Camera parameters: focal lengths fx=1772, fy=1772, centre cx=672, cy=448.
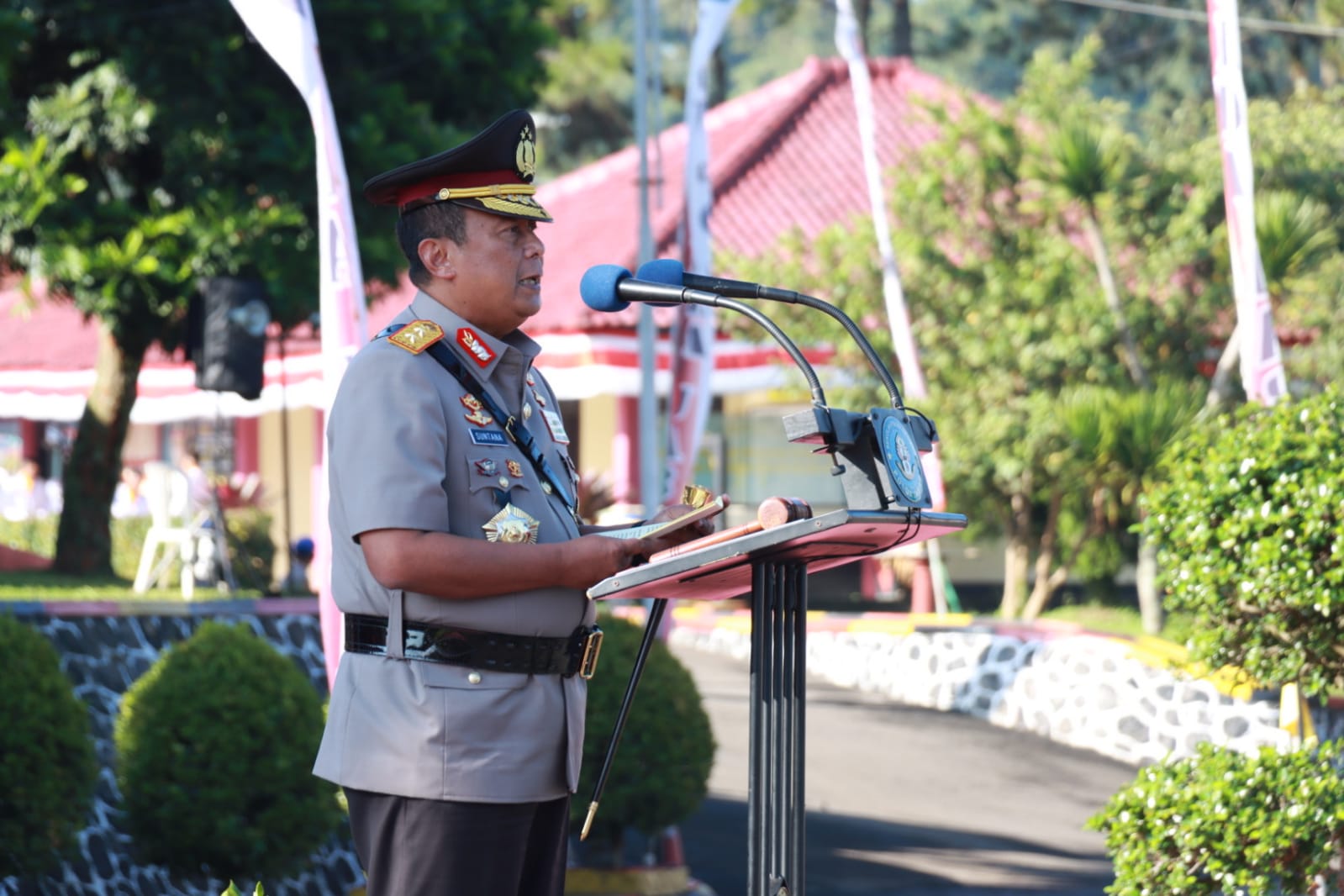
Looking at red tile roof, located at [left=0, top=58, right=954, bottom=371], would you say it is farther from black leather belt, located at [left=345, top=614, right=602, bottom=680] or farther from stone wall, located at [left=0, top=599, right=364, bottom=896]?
black leather belt, located at [left=345, top=614, right=602, bottom=680]

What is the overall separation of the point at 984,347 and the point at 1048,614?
445 centimetres

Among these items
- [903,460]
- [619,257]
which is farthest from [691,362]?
[619,257]

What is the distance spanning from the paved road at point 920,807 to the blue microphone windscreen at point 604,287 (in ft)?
16.8

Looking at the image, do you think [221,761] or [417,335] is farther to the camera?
[221,761]

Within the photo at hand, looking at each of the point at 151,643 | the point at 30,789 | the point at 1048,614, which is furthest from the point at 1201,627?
the point at 1048,614

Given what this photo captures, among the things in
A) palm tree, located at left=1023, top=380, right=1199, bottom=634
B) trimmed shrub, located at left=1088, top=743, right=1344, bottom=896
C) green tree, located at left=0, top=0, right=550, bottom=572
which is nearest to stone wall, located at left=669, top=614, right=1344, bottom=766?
palm tree, located at left=1023, top=380, right=1199, bottom=634

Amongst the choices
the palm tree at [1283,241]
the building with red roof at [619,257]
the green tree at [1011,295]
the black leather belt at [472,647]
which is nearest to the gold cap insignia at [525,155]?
the black leather belt at [472,647]

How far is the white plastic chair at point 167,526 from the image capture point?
13266 mm

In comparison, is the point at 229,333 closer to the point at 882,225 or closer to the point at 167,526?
the point at 167,526

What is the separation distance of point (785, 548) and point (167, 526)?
42.0 feet

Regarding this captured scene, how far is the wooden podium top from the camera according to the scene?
8.36 ft

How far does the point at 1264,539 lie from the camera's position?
17.4 feet

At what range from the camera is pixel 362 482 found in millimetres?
2932

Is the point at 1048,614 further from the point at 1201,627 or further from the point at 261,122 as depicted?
the point at 1201,627
